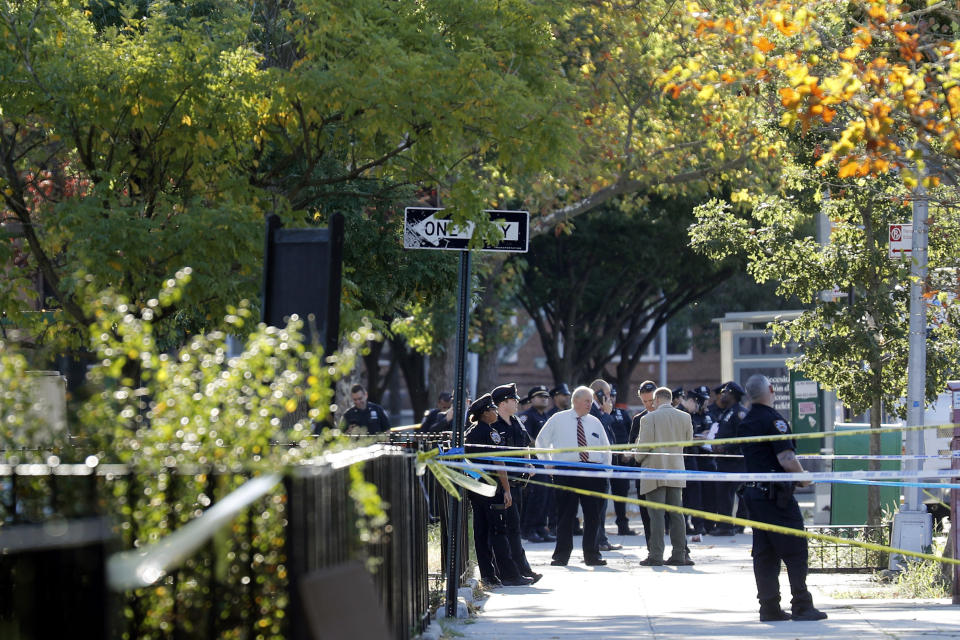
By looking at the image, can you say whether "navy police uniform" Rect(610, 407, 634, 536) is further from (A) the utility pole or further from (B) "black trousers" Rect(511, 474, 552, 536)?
(A) the utility pole

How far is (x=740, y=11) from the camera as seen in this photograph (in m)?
19.0

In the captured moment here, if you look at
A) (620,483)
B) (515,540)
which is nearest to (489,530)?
(515,540)

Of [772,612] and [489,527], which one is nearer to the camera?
[772,612]

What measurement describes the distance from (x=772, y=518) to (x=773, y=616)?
2.34 ft

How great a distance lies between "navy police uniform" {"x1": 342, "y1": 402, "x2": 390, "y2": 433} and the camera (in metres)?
17.1

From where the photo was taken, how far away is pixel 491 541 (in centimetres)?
1274

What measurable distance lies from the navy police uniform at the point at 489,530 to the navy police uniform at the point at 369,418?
168 inches

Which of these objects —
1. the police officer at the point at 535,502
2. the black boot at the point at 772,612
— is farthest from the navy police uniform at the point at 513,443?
the police officer at the point at 535,502

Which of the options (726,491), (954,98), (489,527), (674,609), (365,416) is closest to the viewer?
(954,98)

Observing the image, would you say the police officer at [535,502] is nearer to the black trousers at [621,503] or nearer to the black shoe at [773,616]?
the black trousers at [621,503]

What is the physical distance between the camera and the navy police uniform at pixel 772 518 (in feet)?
33.9

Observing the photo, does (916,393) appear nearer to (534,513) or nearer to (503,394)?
(503,394)

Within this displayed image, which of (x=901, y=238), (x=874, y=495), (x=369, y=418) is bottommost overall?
(x=874, y=495)

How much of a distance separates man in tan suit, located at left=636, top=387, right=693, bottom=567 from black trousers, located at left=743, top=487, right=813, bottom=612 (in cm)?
423
